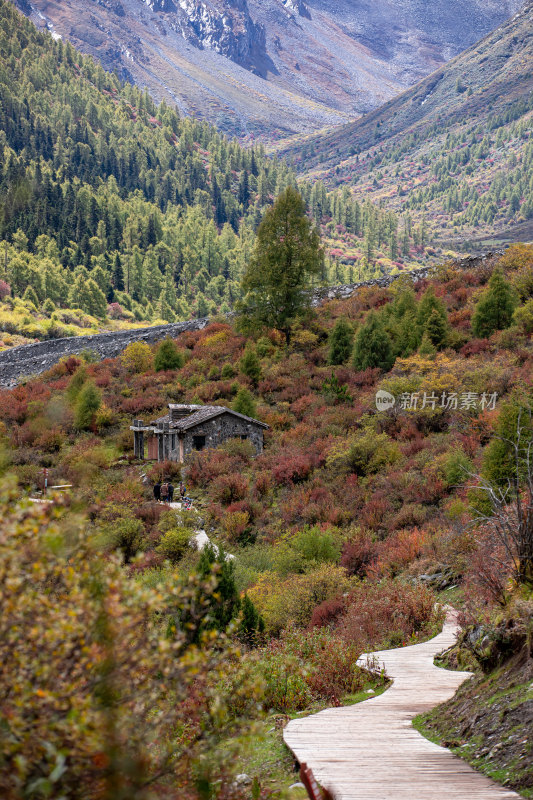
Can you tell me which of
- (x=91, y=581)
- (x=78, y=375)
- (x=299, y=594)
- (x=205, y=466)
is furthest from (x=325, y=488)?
(x=78, y=375)

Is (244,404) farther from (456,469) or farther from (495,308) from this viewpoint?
(456,469)

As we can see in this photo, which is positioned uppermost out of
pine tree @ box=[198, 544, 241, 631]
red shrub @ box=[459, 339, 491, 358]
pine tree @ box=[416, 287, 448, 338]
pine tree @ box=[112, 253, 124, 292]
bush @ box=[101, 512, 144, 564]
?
pine tree @ box=[112, 253, 124, 292]

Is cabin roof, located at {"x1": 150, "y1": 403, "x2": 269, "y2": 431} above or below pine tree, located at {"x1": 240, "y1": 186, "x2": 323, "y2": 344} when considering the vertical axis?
below

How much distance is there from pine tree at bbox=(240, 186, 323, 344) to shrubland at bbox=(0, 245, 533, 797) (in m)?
1.19

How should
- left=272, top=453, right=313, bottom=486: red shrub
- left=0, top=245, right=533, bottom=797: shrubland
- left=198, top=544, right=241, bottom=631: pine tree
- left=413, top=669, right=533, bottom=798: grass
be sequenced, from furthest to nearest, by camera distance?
left=272, top=453, right=313, bottom=486: red shrub < left=198, top=544, right=241, bottom=631: pine tree < left=0, top=245, right=533, bottom=797: shrubland < left=413, top=669, right=533, bottom=798: grass

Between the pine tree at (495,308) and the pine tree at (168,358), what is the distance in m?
19.0

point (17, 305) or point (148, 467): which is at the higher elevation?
point (17, 305)

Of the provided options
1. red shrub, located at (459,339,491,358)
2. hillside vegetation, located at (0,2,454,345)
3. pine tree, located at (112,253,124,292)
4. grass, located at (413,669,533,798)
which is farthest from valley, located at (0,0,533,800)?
pine tree, located at (112,253,124,292)

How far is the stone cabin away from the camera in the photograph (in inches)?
1130

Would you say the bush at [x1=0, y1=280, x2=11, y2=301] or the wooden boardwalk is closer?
→ the wooden boardwalk

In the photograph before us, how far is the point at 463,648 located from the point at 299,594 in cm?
563

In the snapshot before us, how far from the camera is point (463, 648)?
767 cm

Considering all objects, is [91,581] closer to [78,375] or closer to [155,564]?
[155,564]

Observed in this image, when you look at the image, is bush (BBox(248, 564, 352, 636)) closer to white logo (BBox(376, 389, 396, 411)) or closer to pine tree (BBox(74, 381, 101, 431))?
white logo (BBox(376, 389, 396, 411))
